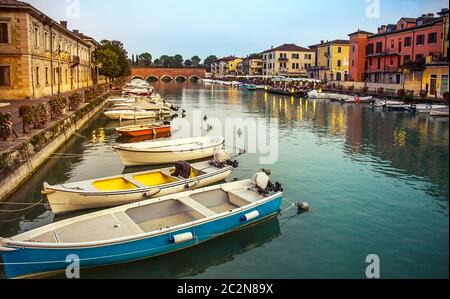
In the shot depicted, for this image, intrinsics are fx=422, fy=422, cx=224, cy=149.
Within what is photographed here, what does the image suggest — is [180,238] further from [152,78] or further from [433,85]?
[152,78]

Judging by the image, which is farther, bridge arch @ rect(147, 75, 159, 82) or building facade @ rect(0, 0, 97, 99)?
bridge arch @ rect(147, 75, 159, 82)

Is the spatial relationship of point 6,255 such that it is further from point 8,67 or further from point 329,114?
point 329,114

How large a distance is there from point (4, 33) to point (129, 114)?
1264 centimetres

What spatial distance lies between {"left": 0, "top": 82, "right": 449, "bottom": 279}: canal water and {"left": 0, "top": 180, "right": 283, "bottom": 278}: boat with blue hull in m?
0.47

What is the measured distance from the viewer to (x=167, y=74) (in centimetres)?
16338

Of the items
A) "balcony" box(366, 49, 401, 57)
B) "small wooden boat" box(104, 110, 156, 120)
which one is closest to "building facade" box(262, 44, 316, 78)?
"balcony" box(366, 49, 401, 57)

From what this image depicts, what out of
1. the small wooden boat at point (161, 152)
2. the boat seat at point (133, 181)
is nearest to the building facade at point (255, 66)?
the small wooden boat at point (161, 152)

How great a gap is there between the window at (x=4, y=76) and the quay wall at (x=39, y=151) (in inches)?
316

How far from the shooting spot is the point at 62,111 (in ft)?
97.9

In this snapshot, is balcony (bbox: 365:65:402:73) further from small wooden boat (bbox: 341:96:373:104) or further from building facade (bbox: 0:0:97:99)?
building facade (bbox: 0:0:97:99)

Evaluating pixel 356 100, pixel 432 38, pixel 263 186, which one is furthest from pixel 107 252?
pixel 432 38

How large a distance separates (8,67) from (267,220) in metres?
32.6

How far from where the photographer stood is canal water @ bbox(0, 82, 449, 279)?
10.7 metres

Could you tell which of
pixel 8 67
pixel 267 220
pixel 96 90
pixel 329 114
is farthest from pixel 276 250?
pixel 96 90
